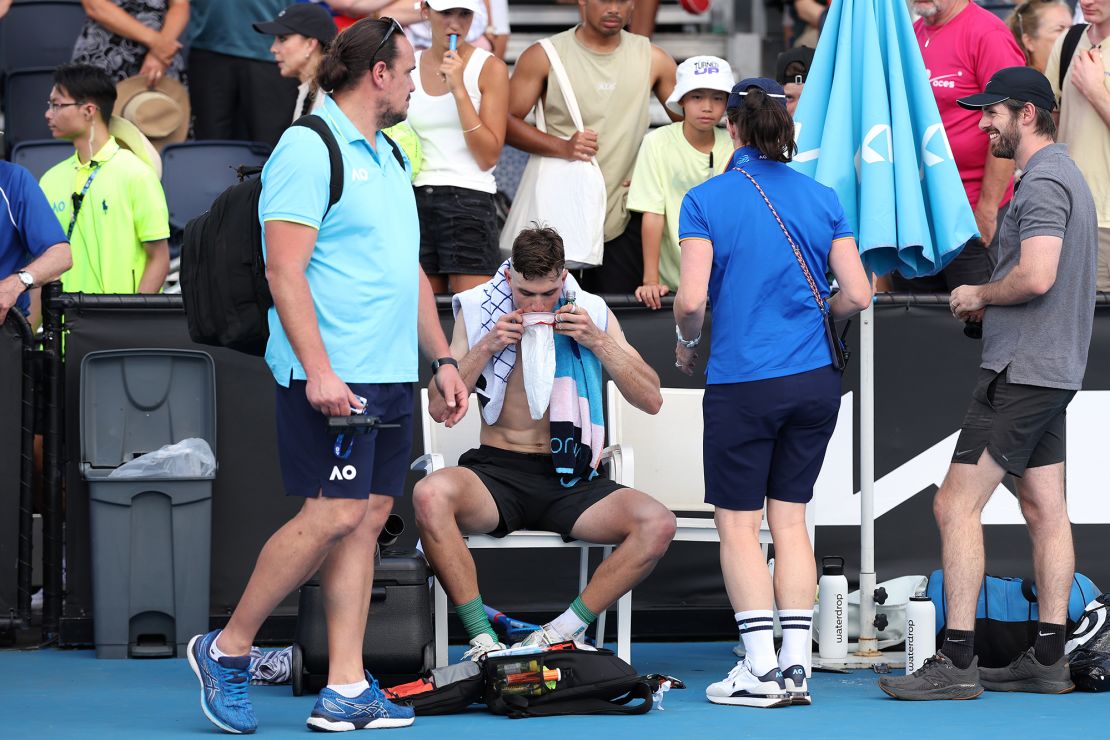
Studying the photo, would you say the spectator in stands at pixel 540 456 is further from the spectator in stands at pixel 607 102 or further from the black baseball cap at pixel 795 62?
the black baseball cap at pixel 795 62

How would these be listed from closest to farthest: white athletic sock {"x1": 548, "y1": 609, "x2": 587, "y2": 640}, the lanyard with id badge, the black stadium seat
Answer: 1. the lanyard with id badge
2. white athletic sock {"x1": 548, "y1": 609, "x2": 587, "y2": 640}
3. the black stadium seat

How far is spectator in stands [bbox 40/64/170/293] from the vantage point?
6879 millimetres

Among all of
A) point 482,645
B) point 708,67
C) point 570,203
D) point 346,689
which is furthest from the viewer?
point 570,203

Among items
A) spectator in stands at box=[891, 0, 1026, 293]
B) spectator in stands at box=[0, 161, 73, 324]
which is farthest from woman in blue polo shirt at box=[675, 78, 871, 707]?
spectator in stands at box=[0, 161, 73, 324]

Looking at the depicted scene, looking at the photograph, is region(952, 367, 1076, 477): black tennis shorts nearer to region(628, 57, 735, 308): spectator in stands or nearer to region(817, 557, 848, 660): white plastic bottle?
region(817, 557, 848, 660): white plastic bottle

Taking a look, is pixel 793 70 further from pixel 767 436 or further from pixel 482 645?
pixel 482 645

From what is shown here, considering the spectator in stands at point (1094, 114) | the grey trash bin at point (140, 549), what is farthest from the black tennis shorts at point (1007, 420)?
the grey trash bin at point (140, 549)

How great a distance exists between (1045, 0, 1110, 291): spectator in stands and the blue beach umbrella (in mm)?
1384

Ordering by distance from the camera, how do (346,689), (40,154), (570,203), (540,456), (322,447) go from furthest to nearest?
(40,154)
(570,203)
(540,456)
(346,689)
(322,447)

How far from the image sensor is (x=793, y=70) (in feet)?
23.1

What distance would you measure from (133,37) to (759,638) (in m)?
5.16

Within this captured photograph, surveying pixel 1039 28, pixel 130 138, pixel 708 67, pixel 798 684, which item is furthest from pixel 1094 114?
pixel 130 138

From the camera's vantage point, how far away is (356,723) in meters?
4.46

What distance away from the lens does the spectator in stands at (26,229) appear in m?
6.23
